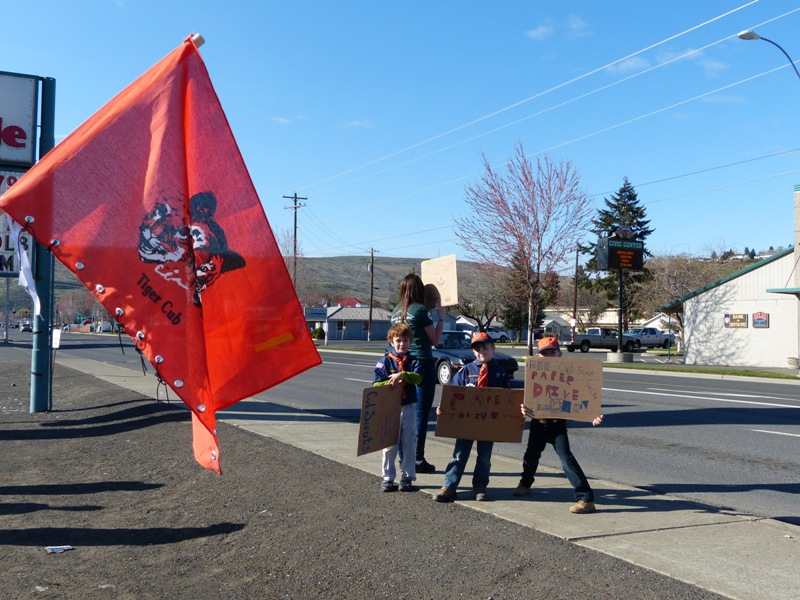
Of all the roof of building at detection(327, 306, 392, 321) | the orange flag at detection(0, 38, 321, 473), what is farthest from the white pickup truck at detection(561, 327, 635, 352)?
the orange flag at detection(0, 38, 321, 473)

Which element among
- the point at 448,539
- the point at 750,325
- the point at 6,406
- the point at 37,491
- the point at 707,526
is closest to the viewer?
the point at 448,539

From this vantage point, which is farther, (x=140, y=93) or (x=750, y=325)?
(x=750, y=325)

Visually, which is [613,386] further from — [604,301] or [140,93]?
[604,301]

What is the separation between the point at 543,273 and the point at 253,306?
3308 cm

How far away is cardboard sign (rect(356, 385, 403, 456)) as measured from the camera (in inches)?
243

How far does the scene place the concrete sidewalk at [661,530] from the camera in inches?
181

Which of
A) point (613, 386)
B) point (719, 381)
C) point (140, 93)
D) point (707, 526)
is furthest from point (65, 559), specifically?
point (719, 381)

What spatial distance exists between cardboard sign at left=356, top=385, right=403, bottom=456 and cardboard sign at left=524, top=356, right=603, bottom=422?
109 centimetres

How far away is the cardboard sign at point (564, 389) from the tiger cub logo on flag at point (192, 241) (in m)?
3.21

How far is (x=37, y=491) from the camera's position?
732 cm

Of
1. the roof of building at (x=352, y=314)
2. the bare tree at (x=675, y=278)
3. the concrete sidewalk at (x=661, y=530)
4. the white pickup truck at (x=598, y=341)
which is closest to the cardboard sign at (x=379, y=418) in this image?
the concrete sidewalk at (x=661, y=530)

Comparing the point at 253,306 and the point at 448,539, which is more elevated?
the point at 253,306

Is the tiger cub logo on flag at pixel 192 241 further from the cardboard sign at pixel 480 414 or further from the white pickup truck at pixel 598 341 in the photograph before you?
the white pickup truck at pixel 598 341

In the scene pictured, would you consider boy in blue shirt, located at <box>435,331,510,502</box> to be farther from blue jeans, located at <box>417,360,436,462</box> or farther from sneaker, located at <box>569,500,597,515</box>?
sneaker, located at <box>569,500,597,515</box>
